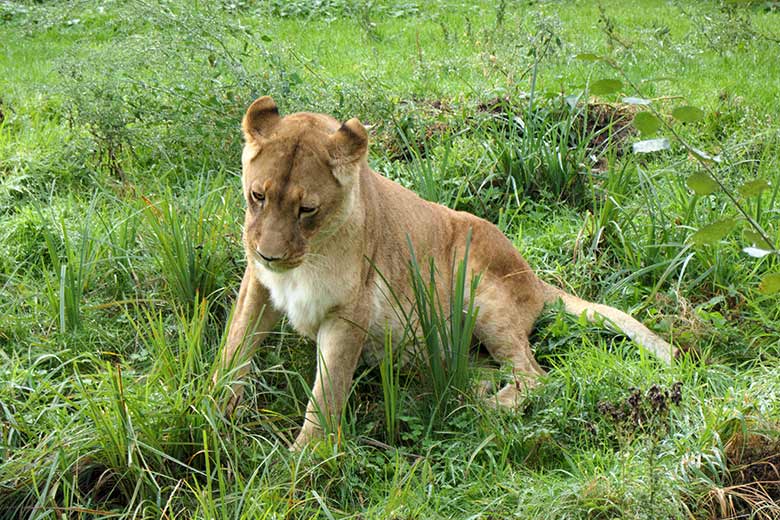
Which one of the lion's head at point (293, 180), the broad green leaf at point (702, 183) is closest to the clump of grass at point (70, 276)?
the lion's head at point (293, 180)

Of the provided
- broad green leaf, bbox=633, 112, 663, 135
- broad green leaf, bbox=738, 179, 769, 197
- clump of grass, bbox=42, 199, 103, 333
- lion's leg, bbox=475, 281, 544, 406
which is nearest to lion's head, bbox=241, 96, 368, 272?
clump of grass, bbox=42, 199, 103, 333

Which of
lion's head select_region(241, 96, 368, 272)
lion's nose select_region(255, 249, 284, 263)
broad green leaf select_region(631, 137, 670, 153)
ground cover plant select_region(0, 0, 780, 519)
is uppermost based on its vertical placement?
broad green leaf select_region(631, 137, 670, 153)

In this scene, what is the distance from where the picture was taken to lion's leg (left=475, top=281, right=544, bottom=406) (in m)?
4.88

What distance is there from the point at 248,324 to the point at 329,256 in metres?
0.52

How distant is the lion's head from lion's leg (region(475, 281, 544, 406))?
1185mm

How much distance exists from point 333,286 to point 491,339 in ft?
3.63

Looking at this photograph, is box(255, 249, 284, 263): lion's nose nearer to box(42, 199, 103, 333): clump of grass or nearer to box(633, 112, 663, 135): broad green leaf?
box(42, 199, 103, 333): clump of grass

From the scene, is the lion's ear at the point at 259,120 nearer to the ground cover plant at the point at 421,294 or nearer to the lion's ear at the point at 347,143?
the lion's ear at the point at 347,143

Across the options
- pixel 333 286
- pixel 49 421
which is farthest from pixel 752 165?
pixel 49 421

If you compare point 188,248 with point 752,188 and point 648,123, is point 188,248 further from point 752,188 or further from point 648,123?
point 752,188

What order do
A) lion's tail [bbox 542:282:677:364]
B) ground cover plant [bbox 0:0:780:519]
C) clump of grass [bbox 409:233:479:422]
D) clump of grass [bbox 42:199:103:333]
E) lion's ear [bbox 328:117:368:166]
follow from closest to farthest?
ground cover plant [bbox 0:0:780:519] → lion's ear [bbox 328:117:368:166] → clump of grass [bbox 409:233:479:422] → clump of grass [bbox 42:199:103:333] → lion's tail [bbox 542:282:677:364]

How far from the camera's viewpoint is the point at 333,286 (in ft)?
13.9

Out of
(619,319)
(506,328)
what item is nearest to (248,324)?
(506,328)

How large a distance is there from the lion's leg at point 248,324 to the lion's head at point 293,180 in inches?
10.8
